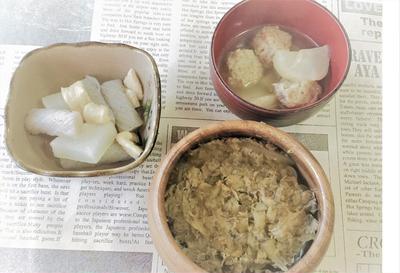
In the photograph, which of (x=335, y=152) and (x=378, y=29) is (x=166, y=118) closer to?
(x=335, y=152)

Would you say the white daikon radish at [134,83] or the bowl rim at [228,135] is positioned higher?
the white daikon radish at [134,83]

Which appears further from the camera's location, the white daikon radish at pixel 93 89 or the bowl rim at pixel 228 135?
the white daikon radish at pixel 93 89

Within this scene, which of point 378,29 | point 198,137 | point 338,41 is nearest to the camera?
point 198,137

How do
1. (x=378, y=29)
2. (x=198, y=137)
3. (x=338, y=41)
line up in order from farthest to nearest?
(x=378, y=29)
(x=338, y=41)
(x=198, y=137)

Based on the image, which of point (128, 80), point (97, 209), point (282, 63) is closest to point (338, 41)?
point (282, 63)

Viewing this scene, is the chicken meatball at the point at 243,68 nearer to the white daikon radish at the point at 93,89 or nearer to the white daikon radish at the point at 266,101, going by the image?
the white daikon radish at the point at 266,101

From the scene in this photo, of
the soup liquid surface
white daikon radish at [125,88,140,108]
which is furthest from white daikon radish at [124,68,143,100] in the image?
the soup liquid surface

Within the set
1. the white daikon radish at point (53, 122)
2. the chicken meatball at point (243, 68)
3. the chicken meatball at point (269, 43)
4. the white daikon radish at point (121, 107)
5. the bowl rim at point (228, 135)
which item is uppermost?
the chicken meatball at point (269, 43)

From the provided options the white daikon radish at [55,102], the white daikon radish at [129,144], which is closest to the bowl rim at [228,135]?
the white daikon radish at [129,144]
